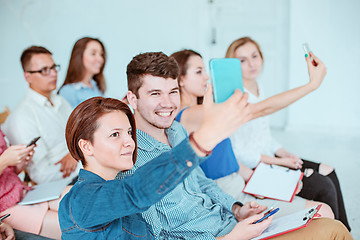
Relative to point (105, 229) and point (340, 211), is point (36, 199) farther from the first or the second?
point (340, 211)

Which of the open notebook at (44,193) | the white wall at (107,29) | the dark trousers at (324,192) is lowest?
the dark trousers at (324,192)

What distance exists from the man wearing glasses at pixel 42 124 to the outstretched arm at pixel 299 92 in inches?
45.7

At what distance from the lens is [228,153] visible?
1604 millimetres

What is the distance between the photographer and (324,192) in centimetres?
166

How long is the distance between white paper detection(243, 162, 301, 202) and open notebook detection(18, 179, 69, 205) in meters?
0.95

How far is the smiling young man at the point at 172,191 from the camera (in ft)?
3.68

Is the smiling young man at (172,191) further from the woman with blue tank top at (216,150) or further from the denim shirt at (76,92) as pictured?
the denim shirt at (76,92)

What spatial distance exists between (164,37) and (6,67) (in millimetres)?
1951

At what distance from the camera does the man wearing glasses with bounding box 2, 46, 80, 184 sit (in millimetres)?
1880

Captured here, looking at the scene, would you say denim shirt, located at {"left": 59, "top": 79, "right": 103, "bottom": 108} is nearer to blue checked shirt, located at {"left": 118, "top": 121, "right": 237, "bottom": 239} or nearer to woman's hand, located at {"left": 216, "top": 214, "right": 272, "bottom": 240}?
blue checked shirt, located at {"left": 118, "top": 121, "right": 237, "bottom": 239}

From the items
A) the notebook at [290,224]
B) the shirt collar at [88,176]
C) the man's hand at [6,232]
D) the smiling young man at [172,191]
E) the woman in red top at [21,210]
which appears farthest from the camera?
the woman in red top at [21,210]

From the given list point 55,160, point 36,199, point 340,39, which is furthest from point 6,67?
point 340,39

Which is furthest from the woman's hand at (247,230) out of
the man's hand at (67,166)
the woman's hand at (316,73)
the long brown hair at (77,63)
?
the long brown hair at (77,63)

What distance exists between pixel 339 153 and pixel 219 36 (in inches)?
81.2
